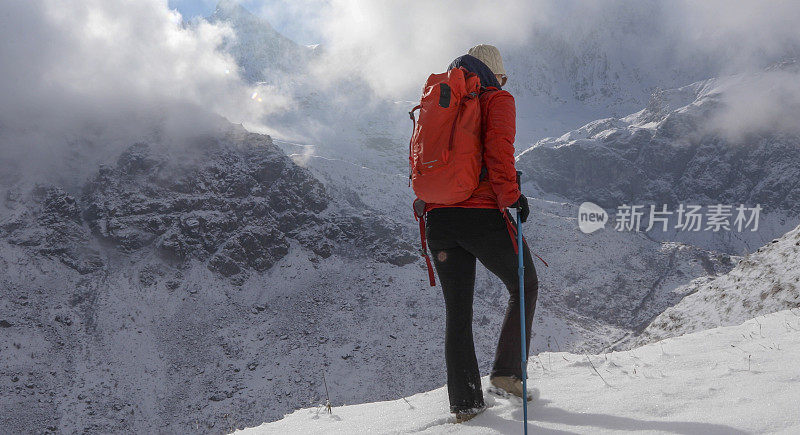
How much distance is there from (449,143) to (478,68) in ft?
2.48

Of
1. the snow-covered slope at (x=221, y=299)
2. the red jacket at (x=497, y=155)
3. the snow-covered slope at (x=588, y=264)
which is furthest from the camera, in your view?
the snow-covered slope at (x=588, y=264)

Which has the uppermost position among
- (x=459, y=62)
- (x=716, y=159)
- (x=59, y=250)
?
(x=716, y=159)

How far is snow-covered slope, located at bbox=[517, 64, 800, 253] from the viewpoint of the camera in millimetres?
167750

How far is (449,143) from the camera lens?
2.85 metres

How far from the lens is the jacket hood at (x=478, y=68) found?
3205 millimetres

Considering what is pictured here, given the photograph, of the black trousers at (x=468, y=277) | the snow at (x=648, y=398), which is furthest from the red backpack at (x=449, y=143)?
the snow at (x=648, y=398)

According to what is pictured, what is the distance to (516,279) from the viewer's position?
3.01 m

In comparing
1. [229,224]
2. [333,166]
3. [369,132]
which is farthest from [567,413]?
[369,132]

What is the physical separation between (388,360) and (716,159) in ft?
642

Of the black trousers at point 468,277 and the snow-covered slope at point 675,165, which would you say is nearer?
the black trousers at point 468,277

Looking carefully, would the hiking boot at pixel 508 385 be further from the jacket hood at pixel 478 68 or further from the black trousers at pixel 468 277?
the jacket hood at pixel 478 68

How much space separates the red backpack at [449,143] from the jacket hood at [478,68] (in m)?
0.26

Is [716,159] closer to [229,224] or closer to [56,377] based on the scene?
[229,224]

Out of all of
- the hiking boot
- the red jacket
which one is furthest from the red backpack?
the hiking boot
